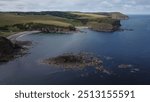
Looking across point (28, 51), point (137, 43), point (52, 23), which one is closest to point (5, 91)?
point (28, 51)

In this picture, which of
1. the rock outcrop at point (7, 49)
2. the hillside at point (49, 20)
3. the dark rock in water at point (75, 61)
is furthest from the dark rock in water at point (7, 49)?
the dark rock in water at point (75, 61)

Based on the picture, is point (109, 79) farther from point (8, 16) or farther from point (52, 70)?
point (8, 16)

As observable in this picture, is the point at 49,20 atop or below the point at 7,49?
atop

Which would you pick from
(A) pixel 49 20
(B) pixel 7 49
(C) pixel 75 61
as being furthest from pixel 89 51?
(B) pixel 7 49

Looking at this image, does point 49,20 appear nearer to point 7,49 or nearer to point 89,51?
point 89,51

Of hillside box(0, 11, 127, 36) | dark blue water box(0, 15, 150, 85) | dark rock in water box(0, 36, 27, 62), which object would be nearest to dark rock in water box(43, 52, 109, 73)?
dark blue water box(0, 15, 150, 85)

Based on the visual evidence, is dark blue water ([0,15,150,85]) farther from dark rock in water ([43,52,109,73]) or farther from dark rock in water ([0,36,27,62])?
dark rock in water ([0,36,27,62])
